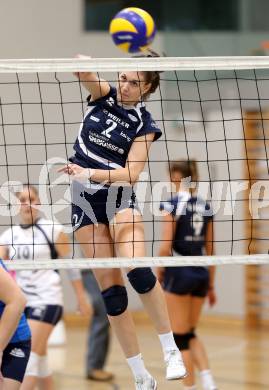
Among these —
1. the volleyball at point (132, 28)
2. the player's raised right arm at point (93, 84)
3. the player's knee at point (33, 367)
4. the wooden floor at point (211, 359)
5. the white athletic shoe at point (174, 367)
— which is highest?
the volleyball at point (132, 28)

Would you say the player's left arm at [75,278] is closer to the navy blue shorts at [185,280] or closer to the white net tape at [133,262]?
the navy blue shorts at [185,280]

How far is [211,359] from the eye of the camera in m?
10.1

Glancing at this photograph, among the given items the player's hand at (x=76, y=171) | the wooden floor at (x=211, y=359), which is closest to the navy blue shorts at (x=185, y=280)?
the wooden floor at (x=211, y=359)

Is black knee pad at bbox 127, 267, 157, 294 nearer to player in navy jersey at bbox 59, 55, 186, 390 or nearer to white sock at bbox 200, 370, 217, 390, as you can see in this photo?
player in navy jersey at bbox 59, 55, 186, 390

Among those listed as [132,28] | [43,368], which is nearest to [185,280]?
[43,368]

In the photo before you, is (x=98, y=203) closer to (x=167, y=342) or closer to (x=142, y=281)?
(x=142, y=281)

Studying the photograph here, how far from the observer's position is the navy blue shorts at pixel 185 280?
7461 mm

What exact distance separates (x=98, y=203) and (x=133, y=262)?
1.36 feet

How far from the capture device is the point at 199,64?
17.6ft

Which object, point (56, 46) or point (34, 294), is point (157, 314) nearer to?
point (34, 294)

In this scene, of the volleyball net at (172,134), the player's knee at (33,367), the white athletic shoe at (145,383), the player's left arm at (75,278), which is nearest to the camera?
the white athletic shoe at (145,383)

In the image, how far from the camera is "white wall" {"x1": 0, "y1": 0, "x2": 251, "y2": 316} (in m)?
11.7

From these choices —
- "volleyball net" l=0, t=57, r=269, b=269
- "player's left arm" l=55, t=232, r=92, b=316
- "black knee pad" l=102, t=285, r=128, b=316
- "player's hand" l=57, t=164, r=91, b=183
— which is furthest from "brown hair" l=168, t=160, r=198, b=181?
"player's hand" l=57, t=164, r=91, b=183

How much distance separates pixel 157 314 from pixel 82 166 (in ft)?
3.11
